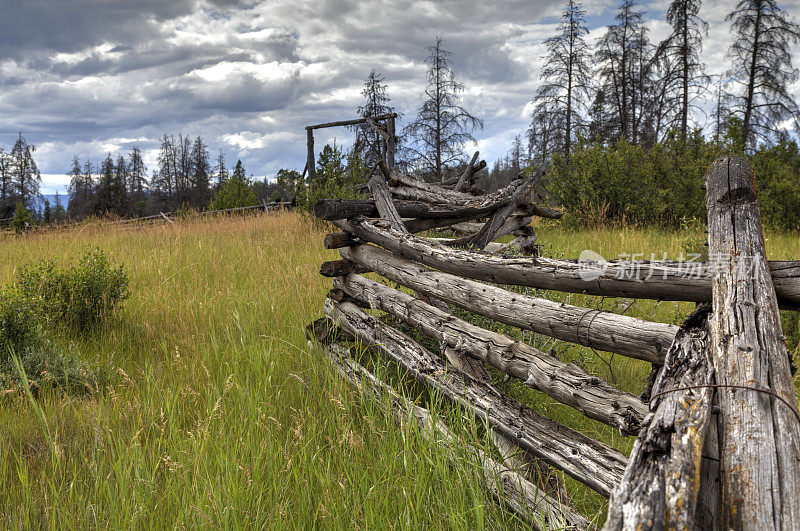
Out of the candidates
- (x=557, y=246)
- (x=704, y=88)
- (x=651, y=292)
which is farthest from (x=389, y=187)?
(x=704, y=88)

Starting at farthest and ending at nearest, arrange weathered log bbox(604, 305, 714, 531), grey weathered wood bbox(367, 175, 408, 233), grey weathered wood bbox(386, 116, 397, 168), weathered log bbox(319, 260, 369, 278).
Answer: grey weathered wood bbox(386, 116, 397, 168), grey weathered wood bbox(367, 175, 408, 233), weathered log bbox(319, 260, 369, 278), weathered log bbox(604, 305, 714, 531)

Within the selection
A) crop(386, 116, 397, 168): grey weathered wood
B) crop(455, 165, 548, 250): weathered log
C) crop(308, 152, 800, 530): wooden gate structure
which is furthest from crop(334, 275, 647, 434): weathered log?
crop(386, 116, 397, 168): grey weathered wood

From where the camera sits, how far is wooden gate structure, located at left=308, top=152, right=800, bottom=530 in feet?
3.77

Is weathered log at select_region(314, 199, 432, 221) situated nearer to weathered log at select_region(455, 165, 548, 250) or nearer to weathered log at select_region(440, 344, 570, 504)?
weathered log at select_region(455, 165, 548, 250)

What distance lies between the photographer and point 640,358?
2090 mm

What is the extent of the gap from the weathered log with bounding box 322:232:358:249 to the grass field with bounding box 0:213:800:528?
33.5 inches

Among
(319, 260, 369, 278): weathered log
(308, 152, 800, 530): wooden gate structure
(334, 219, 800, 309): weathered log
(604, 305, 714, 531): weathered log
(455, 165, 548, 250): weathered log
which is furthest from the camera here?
(455, 165, 548, 250): weathered log

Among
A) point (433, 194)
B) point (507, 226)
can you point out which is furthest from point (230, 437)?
point (507, 226)

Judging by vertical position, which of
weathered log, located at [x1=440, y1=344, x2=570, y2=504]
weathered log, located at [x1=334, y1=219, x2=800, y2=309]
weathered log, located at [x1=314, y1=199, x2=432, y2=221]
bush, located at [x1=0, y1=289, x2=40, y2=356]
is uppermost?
weathered log, located at [x1=314, y1=199, x2=432, y2=221]

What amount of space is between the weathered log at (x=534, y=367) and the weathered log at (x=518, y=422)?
0.14 meters

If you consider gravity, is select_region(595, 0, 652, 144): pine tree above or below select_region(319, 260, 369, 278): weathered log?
above

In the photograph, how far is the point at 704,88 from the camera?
18656 millimetres

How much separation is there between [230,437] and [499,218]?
401 cm

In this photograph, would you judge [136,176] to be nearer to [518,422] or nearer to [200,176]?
[200,176]
